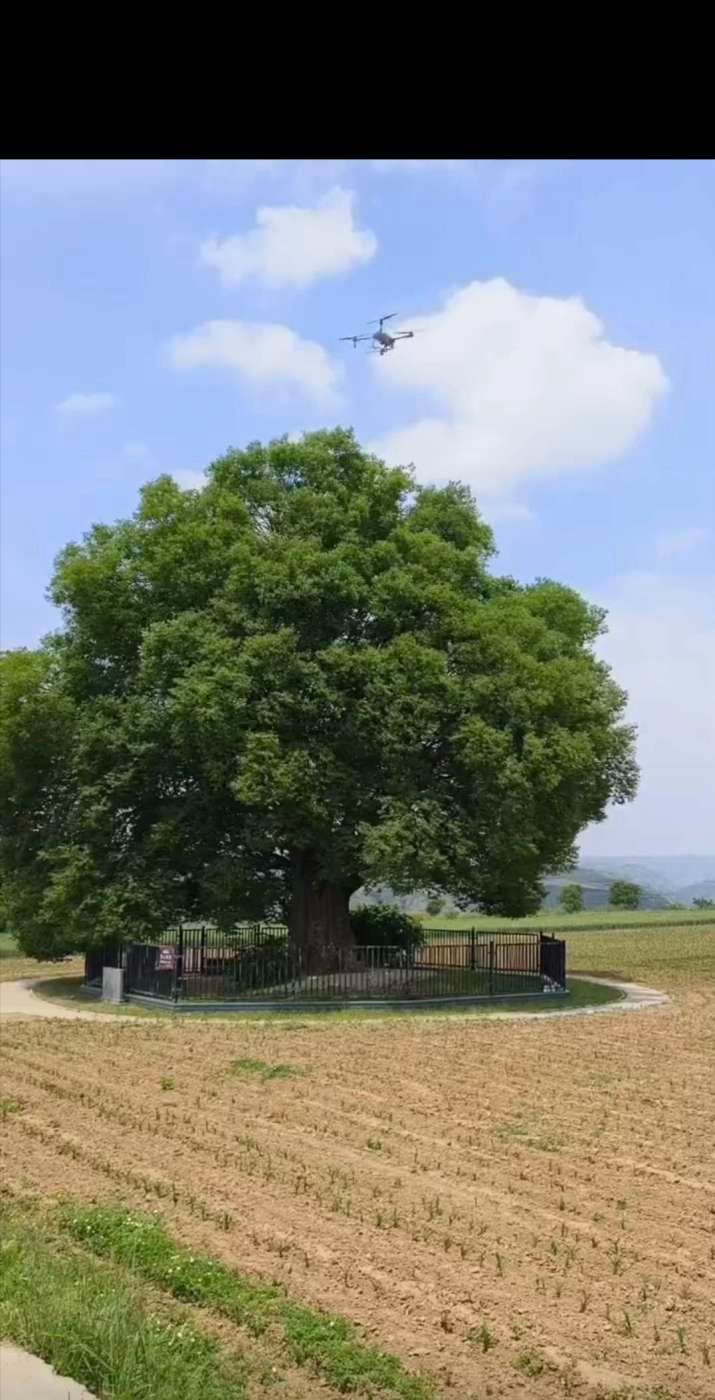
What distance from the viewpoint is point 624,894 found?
287 ft

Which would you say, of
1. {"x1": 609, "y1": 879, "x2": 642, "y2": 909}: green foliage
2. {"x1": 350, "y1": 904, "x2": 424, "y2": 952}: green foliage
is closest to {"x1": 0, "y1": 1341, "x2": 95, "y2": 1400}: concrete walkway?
{"x1": 350, "y1": 904, "x2": 424, "y2": 952}: green foliage

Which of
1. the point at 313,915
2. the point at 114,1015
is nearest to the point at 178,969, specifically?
the point at 114,1015

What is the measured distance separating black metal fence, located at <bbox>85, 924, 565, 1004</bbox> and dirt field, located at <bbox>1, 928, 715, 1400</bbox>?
→ 5620 mm

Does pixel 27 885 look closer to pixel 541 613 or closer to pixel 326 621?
pixel 326 621

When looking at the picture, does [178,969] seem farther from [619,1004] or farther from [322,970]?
[619,1004]

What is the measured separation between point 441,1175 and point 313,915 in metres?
18.7

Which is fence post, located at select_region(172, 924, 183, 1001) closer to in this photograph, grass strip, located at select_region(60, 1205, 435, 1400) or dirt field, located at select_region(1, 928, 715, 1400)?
dirt field, located at select_region(1, 928, 715, 1400)

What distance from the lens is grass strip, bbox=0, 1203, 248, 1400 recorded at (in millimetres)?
6145

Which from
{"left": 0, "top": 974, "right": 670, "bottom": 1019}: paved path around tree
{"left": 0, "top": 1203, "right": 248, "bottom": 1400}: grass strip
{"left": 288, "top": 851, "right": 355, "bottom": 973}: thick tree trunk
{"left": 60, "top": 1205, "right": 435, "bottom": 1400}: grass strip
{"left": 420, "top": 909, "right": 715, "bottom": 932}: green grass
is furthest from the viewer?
{"left": 420, "top": 909, "right": 715, "bottom": 932}: green grass

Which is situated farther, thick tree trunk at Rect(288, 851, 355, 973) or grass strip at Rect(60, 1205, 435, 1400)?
thick tree trunk at Rect(288, 851, 355, 973)

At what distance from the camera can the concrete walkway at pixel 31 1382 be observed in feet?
19.1

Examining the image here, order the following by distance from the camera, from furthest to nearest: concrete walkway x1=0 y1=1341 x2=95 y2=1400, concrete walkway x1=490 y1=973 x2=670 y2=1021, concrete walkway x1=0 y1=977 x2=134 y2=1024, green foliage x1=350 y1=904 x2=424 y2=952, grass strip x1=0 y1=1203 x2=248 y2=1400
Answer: green foliage x1=350 y1=904 x2=424 y2=952 → concrete walkway x1=490 y1=973 x2=670 y2=1021 → concrete walkway x1=0 y1=977 x2=134 y2=1024 → grass strip x1=0 y1=1203 x2=248 y2=1400 → concrete walkway x1=0 y1=1341 x2=95 y2=1400

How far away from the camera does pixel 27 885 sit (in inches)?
1216
